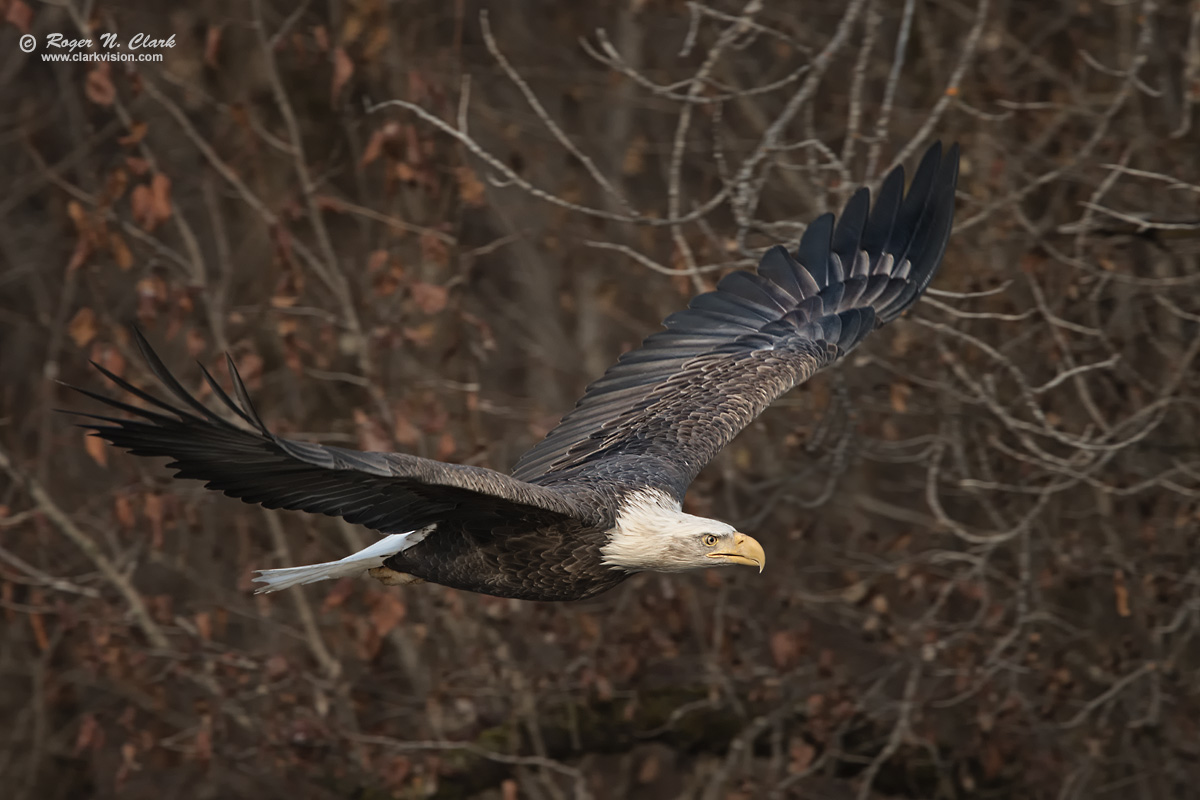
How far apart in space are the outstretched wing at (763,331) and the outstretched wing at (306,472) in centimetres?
114

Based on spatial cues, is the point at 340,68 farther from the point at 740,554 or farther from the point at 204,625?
the point at 740,554

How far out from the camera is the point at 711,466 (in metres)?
7.02

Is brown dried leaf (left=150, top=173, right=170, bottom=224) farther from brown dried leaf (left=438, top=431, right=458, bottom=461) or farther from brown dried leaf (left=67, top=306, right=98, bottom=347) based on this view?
brown dried leaf (left=438, top=431, right=458, bottom=461)

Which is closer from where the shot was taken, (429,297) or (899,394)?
(899,394)

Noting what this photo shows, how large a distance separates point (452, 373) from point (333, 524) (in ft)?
3.40

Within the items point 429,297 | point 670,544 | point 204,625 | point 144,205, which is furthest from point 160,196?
point 670,544

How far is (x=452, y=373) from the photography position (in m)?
8.10

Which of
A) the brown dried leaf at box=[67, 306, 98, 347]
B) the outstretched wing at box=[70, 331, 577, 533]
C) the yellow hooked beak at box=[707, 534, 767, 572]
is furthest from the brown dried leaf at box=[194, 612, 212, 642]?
the yellow hooked beak at box=[707, 534, 767, 572]

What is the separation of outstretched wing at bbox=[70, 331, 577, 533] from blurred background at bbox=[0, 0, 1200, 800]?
1.83 m

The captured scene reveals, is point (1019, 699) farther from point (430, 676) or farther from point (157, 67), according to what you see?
point (157, 67)

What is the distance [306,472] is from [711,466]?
3405 mm

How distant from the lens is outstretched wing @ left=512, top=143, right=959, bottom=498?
5602 mm

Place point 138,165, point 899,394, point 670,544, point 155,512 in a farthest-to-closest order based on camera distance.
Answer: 1. point 155,512
2. point 138,165
3. point 899,394
4. point 670,544

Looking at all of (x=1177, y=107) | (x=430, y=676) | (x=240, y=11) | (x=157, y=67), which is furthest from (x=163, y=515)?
(x=1177, y=107)
